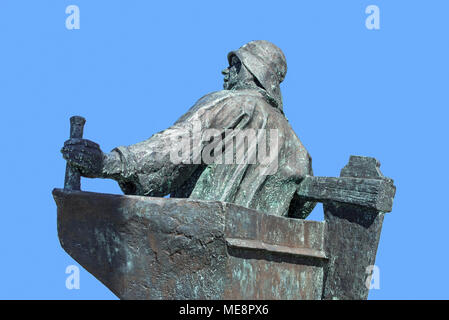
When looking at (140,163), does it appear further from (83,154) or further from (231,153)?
(231,153)

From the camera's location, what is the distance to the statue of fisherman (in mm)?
5953

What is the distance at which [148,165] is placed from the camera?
5992 millimetres

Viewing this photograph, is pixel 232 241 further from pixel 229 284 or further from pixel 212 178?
pixel 212 178

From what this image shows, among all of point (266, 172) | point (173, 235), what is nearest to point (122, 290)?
point (173, 235)

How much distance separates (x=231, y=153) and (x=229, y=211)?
83cm

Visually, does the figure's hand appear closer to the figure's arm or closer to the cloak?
the figure's arm

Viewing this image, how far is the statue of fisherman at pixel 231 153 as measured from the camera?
19.5 ft

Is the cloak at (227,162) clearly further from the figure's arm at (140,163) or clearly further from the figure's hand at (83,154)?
the figure's hand at (83,154)

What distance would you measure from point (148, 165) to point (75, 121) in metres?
0.58

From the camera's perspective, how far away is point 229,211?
5562mm

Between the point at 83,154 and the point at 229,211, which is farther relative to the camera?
the point at 83,154

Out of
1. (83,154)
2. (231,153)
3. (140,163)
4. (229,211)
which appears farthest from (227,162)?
(83,154)

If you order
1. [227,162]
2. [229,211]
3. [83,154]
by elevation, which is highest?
[83,154]

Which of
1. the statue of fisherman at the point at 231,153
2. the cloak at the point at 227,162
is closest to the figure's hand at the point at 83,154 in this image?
the statue of fisherman at the point at 231,153
